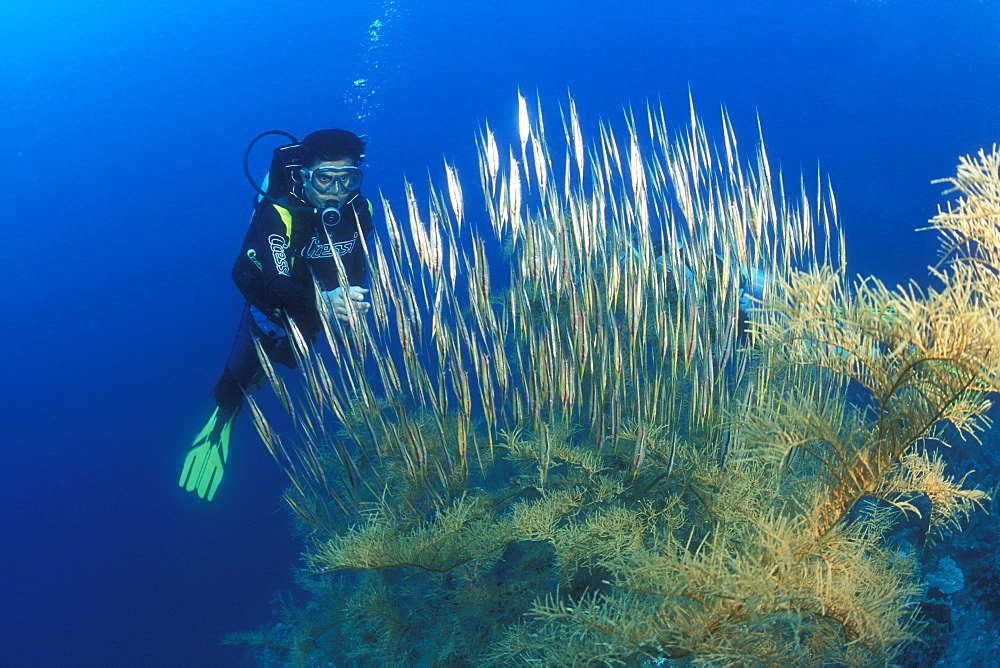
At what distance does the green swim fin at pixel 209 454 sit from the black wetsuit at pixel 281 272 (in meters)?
0.17

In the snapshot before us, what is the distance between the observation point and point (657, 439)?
2.65 metres

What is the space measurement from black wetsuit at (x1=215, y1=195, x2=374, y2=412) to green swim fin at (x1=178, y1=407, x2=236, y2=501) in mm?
175

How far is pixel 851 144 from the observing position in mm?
17797

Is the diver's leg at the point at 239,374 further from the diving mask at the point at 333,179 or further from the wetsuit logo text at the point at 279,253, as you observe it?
the diving mask at the point at 333,179

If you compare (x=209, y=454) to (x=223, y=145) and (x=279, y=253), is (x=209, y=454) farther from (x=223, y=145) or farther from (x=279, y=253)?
(x=223, y=145)

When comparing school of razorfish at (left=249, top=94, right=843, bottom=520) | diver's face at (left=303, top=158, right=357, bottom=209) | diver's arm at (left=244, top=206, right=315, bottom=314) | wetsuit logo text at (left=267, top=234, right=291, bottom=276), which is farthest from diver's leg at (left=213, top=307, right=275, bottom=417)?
school of razorfish at (left=249, top=94, right=843, bottom=520)

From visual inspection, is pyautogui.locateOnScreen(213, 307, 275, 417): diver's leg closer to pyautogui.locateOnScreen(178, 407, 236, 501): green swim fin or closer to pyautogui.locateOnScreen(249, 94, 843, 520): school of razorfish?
pyautogui.locateOnScreen(178, 407, 236, 501): green swim fin

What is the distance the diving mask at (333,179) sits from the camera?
13.6 feet

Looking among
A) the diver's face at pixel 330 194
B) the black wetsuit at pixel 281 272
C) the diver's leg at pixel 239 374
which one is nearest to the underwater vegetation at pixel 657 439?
the black wetsuit at pixel 281 272

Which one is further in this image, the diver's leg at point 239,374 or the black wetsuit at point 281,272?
the diver's leg at point 239,374

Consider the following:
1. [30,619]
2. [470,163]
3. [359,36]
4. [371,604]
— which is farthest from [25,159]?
[371,604]

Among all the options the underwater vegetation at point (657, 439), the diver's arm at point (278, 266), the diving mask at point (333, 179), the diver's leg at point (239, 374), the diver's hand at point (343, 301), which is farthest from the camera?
the diver's leg at point (239, 374)

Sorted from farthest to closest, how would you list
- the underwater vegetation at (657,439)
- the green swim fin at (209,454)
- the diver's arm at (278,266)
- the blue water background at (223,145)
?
the blue water background at (223,145) → the green swim fin at (209,454) → the diver's arm at (278,266) → the underwater vegetation at (657,439)

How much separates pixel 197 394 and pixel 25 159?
27.0m
